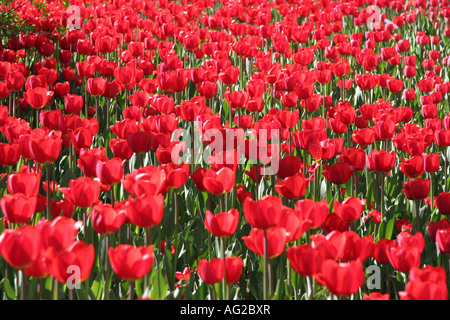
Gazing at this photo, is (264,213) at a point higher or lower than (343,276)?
higher

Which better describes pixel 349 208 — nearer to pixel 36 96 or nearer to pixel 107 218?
pixel 107 218

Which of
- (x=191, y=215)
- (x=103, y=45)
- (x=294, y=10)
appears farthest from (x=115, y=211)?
(x=294, y=10)

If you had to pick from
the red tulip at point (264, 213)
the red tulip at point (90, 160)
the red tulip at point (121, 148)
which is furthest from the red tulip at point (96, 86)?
the red tulip at point (264, 213)

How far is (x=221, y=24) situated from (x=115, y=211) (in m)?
5.03

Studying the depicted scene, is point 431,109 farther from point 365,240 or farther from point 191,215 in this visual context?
point 365,240

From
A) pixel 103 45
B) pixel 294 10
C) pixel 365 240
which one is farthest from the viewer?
pixel 294 10

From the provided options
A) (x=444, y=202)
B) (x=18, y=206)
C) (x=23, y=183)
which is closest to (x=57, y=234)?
(x=18, y=206)

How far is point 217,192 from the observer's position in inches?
92.7

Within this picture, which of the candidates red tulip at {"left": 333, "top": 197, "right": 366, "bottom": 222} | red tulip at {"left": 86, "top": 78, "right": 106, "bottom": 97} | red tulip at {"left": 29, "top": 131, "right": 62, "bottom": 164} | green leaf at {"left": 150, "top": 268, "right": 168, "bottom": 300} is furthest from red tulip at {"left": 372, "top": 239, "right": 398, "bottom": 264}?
red tulip at {"left": 86, "top": 78, "right": 106, "bottom": 97}

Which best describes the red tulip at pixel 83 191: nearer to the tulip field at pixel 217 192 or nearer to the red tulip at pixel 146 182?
the tulip field at pixel 217 192

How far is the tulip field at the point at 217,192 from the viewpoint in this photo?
6.07 ft

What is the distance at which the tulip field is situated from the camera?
185cm

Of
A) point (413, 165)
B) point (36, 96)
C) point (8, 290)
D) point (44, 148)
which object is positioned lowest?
point (8, 290)
